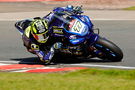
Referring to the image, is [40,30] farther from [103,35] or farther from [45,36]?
[103,35]

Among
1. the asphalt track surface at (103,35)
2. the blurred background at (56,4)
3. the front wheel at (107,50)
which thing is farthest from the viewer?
the blurred background at (56,4)

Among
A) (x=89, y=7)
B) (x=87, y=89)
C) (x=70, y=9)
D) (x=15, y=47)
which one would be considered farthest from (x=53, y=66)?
(x=89, y=7)

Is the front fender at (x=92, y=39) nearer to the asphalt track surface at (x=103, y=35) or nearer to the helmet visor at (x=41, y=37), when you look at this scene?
the asphalt track surface at (x=103, y=35)

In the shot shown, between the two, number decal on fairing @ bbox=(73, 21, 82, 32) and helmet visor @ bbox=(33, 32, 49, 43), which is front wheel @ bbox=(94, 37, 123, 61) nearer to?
number decal on fairing @ bbox=(73, 21, 82, 32)

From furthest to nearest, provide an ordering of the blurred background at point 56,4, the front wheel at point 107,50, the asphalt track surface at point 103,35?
the blurred background at point 56,4 < the asphalt track surface at point 103,35 < the front wheel at point 107,50

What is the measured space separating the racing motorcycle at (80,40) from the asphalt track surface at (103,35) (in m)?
0.25

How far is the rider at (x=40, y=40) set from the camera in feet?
35.5

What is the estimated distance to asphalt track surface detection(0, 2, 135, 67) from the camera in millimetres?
11328

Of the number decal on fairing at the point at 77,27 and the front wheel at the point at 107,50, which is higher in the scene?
the number decal on fairing at the point at 77,27

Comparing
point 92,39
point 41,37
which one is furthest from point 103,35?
point 41,37

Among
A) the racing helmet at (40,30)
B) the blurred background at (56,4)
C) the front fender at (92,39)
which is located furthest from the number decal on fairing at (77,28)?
the blurred background at (56,4)

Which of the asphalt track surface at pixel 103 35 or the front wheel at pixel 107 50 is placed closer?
the front wheel at pixel 107 50

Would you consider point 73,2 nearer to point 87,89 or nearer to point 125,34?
point 125,34

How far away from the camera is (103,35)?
15953mm
